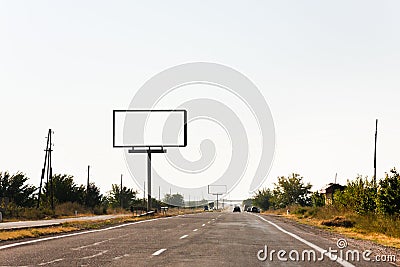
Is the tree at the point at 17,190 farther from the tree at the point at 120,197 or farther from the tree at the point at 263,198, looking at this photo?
the tree at the point at 263,198

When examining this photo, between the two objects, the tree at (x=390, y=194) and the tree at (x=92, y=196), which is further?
the tree at (x=92, y=196)

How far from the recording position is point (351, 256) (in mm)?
17266

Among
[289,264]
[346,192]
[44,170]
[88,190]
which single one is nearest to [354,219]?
[346,192]

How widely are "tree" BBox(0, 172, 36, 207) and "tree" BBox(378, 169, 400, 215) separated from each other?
58.9 metres

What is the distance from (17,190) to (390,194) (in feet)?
200

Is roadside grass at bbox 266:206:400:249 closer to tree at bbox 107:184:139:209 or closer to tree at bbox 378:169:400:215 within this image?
tree at bbox 378:169:400:215

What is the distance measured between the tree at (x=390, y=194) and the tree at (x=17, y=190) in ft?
193

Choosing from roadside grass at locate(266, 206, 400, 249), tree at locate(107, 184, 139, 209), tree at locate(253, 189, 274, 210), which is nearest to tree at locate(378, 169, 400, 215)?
roadside grass at locate(266, 206, 400, 249)

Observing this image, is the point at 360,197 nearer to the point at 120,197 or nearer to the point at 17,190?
the point at 17,190

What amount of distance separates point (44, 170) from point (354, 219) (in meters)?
43.6

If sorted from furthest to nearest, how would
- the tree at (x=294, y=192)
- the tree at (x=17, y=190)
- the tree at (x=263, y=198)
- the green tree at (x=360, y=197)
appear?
the tree at (x=263, y=198) < the tree at (x=294, y=192) < the tree at (x=17, y=190) < the green tree at (x=360, y=197)

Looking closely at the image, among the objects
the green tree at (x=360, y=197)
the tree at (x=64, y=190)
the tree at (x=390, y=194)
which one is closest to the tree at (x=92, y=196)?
the tree at (x=64, y=190)

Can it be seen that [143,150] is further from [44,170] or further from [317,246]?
[317,246]

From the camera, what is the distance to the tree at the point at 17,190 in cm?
8281
